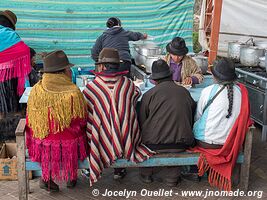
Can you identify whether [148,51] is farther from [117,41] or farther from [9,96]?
[9,96]

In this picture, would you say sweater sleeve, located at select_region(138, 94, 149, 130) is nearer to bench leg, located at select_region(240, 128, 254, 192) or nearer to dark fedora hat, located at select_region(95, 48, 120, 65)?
dark fedora hat, located at select_region(95, 48, 120, 65)

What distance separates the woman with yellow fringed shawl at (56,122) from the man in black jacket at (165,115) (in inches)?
26.6

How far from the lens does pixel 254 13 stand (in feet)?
28.4

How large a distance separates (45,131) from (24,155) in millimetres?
342

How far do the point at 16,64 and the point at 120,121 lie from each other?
6.71ft

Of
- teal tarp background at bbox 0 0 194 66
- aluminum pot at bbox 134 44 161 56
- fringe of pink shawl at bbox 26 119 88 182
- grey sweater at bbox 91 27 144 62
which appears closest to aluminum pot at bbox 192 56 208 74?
aluminum pot at bbox 134 44 161 56

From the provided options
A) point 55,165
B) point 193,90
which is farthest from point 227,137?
point 55,165

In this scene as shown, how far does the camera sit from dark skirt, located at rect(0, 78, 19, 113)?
518 centimetres

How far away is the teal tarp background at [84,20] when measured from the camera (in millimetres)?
6848

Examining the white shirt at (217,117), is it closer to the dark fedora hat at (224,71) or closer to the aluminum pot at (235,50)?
the dark fedora hat at (224,71)

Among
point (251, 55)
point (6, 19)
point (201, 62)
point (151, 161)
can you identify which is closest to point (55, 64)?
point (151, 161)

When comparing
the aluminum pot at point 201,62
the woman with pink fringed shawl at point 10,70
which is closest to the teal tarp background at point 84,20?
the woman with pink fringed shawl at point 10,70

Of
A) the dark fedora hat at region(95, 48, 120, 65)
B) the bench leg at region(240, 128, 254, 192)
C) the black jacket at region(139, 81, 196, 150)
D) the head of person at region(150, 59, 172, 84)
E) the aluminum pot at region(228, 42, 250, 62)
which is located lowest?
the bench leg at region(240, 128, 254, 192)

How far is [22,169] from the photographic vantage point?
3.70 m
